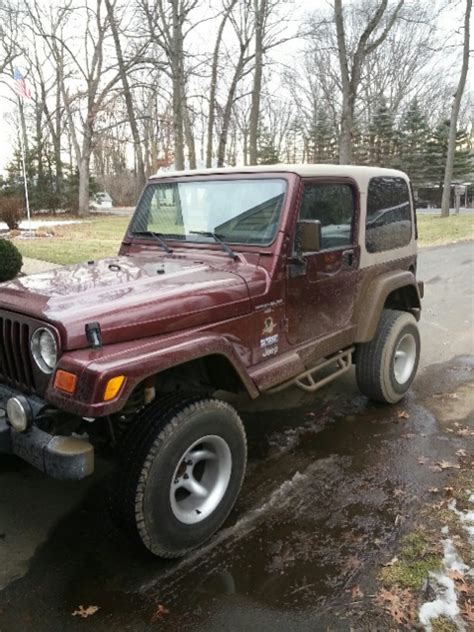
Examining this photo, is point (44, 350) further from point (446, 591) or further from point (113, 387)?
point (446, 591)

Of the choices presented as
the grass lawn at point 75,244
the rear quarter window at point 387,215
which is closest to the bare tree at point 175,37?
the grass lawn at point 75,244

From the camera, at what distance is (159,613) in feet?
8.10

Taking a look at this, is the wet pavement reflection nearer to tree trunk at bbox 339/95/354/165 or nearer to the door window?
the door window

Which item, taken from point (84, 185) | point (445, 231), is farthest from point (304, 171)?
point (84, 185)

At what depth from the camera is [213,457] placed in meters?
3.00

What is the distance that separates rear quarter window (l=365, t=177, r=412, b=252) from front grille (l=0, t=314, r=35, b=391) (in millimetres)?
2692

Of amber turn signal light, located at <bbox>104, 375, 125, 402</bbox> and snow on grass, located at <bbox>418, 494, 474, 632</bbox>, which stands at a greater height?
amber turn signal light, located at <bbox>104, 375, 125, 402</bbox>

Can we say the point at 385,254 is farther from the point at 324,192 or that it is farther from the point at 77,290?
the point at 77,290

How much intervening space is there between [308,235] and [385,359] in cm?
167

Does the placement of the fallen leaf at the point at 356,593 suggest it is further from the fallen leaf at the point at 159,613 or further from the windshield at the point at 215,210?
the windshield at the point at 215,210

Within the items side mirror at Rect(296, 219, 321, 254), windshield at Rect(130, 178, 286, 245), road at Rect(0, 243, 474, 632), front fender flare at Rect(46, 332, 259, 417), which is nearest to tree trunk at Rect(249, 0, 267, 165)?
windshield at Rect(130, 178, 286, 245)

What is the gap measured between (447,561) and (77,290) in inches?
96.2

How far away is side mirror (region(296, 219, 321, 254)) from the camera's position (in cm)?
333

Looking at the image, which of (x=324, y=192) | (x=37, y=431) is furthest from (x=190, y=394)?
(x=324, y=192)
